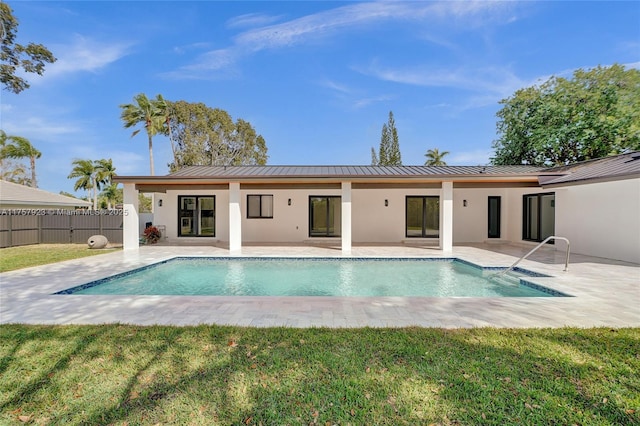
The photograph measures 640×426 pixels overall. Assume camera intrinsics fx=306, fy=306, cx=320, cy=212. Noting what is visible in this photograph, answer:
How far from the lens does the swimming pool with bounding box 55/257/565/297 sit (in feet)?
22.1

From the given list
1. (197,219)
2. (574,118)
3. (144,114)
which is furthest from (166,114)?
(574,118)

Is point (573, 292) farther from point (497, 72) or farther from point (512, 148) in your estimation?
point (512, 148)

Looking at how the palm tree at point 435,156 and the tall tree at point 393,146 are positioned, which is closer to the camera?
the palm tree at point 435,156

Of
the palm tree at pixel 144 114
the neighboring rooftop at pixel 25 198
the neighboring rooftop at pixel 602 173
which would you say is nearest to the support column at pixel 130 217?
the neighboring rooftop at pixel 25 198

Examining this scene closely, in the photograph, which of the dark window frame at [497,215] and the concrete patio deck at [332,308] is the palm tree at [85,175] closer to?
the concrete patio deck at [332,308]

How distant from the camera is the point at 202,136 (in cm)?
3092

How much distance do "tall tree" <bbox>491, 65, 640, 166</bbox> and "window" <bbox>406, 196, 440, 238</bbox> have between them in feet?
41.8

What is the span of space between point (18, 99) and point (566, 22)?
74.2 feet

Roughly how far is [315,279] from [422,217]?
28.9 feet

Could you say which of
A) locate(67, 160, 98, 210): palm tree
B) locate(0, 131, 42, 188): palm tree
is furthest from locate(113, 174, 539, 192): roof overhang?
locate(67, 160, 98, 210): palm tree

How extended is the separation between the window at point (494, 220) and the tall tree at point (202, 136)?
25088 mm

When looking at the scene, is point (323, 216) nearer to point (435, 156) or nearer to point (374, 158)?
point (435, 156)

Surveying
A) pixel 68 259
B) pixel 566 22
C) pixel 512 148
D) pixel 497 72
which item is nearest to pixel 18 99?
pixel 68 259

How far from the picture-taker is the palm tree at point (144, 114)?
976 inches
